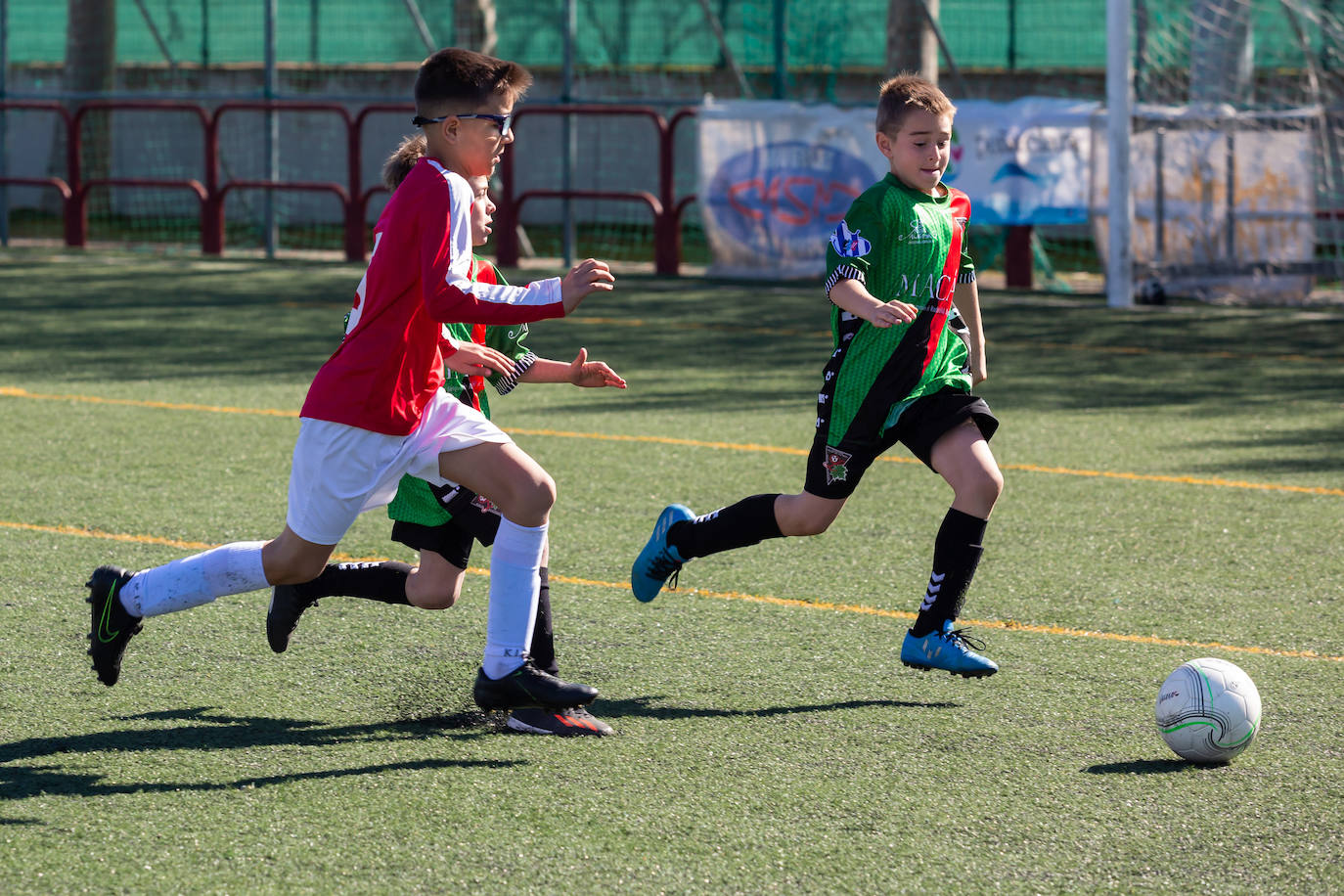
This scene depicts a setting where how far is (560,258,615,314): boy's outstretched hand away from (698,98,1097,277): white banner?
1163cm

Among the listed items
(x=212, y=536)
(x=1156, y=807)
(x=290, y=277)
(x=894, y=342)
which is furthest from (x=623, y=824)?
(x=290, y=277)

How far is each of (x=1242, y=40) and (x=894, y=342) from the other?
34.8 feet

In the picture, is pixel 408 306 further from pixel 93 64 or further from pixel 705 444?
pixel 93 64

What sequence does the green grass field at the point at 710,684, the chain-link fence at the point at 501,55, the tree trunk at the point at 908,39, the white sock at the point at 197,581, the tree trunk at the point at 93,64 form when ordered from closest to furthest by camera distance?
the green grass field at the point at 710,684 → the white sock at the point at 197,581 → the chain-link fence at the point at 501,55 → the tree trunk at the point at 908,39 → the tree trunk at the point at 93,64

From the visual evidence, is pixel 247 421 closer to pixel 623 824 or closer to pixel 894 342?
pixel 894 342

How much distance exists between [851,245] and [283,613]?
1.79 meters

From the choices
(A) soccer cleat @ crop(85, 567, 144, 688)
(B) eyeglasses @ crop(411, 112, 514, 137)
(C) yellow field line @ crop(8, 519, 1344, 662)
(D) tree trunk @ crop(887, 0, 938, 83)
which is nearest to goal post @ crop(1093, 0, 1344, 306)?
(D) tree trunk @ crop(887, 0, 938, 83)

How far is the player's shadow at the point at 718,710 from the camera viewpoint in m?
4.54

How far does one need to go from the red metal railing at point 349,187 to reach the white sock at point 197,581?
40.9 ft

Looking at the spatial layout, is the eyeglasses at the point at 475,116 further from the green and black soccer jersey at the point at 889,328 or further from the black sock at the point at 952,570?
the black sock at the point at 952,570

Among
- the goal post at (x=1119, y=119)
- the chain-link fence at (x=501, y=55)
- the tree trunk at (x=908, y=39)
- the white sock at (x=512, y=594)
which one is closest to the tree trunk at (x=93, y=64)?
the chain-link fence at (x=501, y=55)

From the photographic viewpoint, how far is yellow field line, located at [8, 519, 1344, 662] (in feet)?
17.0

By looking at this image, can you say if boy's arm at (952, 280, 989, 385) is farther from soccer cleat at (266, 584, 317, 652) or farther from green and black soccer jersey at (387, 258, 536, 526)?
soccer cleat at (266, 584, 317, 652)

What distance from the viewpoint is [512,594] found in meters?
4.29
